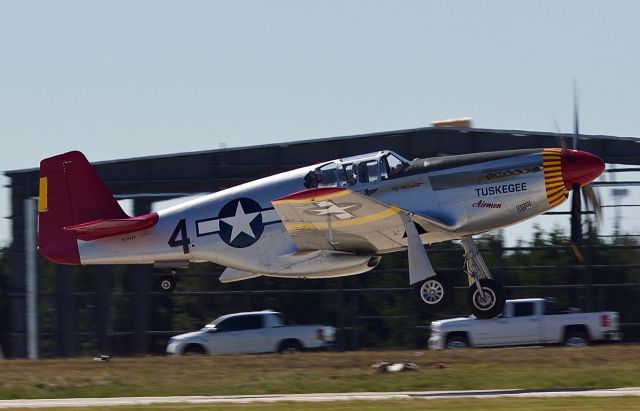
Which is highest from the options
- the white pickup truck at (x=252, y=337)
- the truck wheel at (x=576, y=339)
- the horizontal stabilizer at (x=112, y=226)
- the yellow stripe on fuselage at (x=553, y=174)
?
the yellow stripe on fuselage at (x=553, y=174)

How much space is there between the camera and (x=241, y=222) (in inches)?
778

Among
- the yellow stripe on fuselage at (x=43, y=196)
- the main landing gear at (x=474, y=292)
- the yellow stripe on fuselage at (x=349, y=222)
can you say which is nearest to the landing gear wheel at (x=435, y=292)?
the main landing gear at (x=474, y=292)

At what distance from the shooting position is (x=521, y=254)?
1172 inches

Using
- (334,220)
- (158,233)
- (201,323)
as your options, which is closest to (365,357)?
(334,220)

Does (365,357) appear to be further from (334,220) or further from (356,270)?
(334,220)

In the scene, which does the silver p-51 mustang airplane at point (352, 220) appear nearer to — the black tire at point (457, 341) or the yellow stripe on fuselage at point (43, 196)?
the yellow stripe on fuselage at point (43, 196)

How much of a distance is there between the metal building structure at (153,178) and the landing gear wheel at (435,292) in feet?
36.6

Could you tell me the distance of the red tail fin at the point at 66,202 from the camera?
20.8m

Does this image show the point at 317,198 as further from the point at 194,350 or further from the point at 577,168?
the point at 194,350

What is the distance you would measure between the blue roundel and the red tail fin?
7.90 ft

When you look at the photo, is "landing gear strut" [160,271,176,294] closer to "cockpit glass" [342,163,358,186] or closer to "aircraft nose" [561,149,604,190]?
"cockpit glass" [342,163,358,186]

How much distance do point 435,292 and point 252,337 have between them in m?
7.52

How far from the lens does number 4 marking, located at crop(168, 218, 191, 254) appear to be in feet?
66.1

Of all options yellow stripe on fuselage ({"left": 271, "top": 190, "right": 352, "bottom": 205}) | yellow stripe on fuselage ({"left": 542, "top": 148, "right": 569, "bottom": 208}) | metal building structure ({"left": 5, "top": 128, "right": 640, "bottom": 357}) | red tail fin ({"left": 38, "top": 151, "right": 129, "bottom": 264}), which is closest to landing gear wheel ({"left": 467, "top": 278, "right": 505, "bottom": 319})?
yellow stripe on fuselage ({"left": 542, "top": 148, "right": 569, "bottom": 208})
